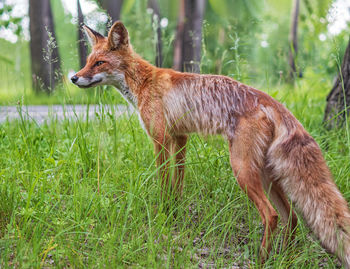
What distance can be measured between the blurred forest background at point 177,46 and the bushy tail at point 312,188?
1111mm

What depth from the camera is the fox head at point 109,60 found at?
12.5ft

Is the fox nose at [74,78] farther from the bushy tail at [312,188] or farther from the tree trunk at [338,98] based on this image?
the tree trunk at [338,98]

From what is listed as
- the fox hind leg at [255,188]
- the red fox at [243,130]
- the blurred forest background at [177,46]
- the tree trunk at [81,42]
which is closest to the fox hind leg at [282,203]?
the red fox at [243,130]

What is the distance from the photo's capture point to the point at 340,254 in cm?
260

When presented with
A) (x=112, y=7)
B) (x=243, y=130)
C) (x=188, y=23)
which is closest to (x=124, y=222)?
(x=243, y=130)

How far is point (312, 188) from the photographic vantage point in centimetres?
280

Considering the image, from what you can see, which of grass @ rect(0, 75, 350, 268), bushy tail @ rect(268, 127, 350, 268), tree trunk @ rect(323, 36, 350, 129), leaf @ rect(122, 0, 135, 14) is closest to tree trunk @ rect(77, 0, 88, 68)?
grass @ rect(0, 75, 350, 268)

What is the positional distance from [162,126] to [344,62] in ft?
11.0

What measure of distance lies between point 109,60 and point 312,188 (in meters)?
2.43

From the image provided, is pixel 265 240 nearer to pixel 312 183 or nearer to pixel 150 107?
pixel 312 183

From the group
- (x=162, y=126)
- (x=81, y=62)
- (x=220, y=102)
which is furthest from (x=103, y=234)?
(x=81, y=62)

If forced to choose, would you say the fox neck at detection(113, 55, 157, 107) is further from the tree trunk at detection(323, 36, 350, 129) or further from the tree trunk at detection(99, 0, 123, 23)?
the tree trunk at detection(323, 36, 350, 129)

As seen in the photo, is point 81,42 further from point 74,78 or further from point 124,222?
point 124,222

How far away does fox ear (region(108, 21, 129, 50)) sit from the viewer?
3.80 meters
